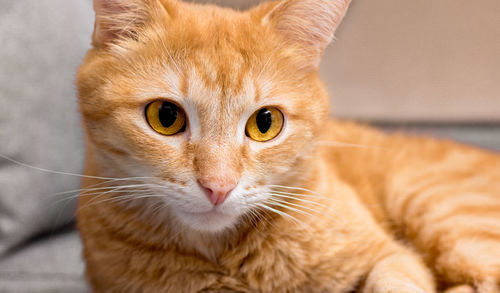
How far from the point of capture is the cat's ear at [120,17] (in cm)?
95

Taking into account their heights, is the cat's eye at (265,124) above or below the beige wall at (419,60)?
below

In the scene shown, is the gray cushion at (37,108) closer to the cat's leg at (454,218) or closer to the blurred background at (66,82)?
the blurred background at (66,82)

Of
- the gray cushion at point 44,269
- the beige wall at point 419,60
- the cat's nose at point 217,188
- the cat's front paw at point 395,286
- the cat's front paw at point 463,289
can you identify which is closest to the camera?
the cat's nose at point 217,188

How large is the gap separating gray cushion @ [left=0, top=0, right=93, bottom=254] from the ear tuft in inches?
14.8

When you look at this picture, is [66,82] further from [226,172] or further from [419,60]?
[419,60]

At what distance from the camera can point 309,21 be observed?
1046 millimetres

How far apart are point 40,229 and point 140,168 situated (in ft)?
2.64

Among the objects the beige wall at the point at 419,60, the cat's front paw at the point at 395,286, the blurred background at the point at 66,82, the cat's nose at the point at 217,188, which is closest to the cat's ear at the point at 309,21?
the blurred background at the point at 66,82

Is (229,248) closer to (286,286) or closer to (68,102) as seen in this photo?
(286,286)

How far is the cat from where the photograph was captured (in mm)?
871

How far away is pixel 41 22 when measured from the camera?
136 cm

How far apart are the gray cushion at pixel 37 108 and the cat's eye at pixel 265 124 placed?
67 cm

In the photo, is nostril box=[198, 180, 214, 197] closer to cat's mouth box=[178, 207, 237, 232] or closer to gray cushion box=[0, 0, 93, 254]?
cat's mouth box=[178, 207, 237, 232]

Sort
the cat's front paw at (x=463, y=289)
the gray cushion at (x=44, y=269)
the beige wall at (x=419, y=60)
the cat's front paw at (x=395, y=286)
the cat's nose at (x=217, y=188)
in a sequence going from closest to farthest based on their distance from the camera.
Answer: the cat's nose at (x=217, y=188) → the cat's front paw at (x=395, y=286) → the cat's front paw at (x=463, y=289) → the gray cushion at (x=44, y=269) → the beige wall at (x=419, y=60)
